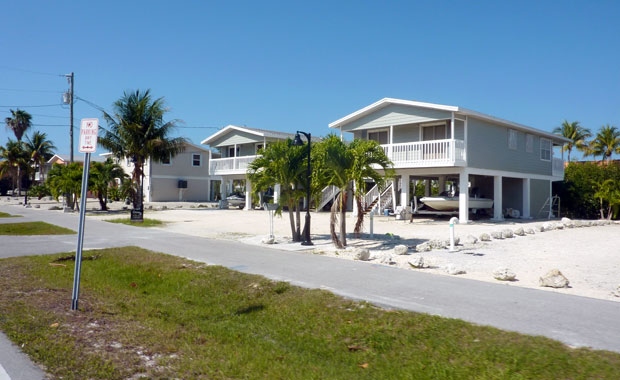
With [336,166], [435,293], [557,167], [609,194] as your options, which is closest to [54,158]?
[557,167]

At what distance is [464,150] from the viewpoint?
22.1 m

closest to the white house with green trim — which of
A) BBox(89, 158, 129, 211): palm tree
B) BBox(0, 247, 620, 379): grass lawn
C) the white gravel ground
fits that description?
the white gravel ground

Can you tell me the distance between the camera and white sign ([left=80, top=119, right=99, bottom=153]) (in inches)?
247

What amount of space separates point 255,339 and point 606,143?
5963 centimetres

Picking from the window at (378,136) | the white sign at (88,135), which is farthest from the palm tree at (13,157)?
the white sign at (88,135)

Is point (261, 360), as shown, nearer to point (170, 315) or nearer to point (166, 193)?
point (170, 315)

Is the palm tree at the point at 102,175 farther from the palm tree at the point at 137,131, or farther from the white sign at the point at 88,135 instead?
the white sign at the point at 88,135

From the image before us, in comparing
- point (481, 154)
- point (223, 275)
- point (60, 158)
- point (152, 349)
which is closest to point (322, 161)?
point (223, 275)

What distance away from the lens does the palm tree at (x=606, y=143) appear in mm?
52500

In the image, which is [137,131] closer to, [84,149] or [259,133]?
[259,133]

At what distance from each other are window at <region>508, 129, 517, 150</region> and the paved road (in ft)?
60.8

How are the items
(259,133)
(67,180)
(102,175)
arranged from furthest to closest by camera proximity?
(259,133)
(102,175)
(67,180)

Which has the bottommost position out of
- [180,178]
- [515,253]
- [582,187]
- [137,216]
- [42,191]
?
[515,253]

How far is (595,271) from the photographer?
9492 millimetres
